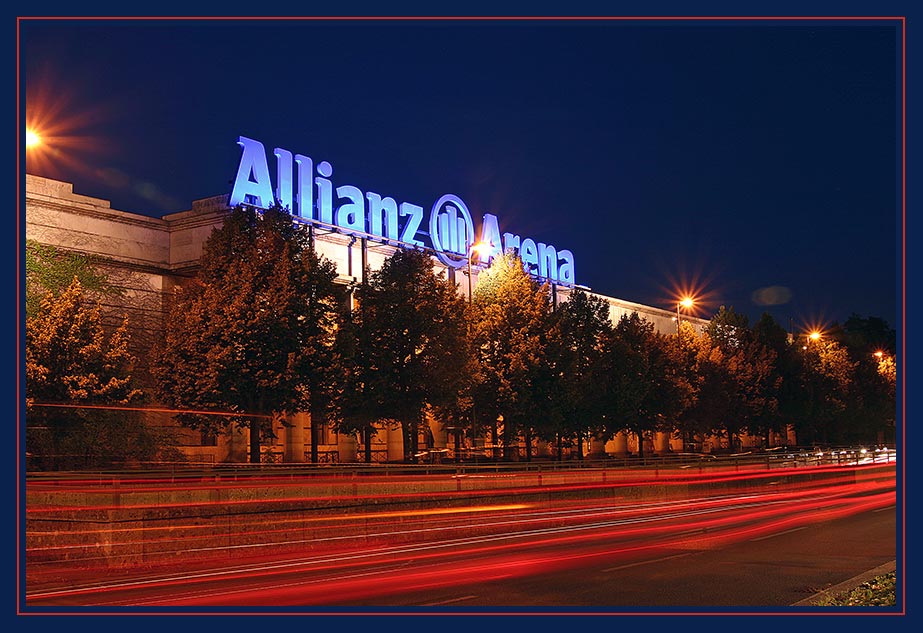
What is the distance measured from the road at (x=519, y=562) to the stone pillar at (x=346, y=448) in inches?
954

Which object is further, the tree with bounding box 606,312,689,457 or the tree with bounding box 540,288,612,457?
the tree with bounding box 606,312,689,457

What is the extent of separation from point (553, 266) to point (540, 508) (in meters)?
47.2

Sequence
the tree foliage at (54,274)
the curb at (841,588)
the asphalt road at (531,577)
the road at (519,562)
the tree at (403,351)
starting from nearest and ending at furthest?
the curb at (841,588) < the asphalt road at (531,577) < the road at (519,562) < the tree foliage at (54,274) < the tree at (403,351)

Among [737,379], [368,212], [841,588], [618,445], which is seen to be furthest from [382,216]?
[841,588]

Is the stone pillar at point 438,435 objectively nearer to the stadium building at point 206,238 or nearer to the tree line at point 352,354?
the stadium building at point 206,238

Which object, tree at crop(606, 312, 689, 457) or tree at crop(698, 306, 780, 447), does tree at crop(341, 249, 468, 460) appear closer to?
tree at crop(606, 312, 689, 457)

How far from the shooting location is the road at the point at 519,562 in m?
14.1

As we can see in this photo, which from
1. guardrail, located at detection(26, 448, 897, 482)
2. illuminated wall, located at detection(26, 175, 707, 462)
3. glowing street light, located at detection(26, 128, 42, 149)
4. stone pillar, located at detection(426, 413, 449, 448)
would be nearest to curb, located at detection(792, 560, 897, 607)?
guardrail, located at detection(26, 448, 897, 482)

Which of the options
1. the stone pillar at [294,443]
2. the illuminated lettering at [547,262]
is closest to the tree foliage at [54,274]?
the stone pillar at [294,443]

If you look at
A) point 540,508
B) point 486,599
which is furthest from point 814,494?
point 486,599

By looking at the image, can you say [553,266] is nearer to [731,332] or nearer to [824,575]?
[731,332]

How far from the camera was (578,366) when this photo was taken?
47.6 m

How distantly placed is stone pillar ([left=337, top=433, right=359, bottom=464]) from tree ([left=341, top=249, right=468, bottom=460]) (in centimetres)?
1027

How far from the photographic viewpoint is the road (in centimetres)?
1407
